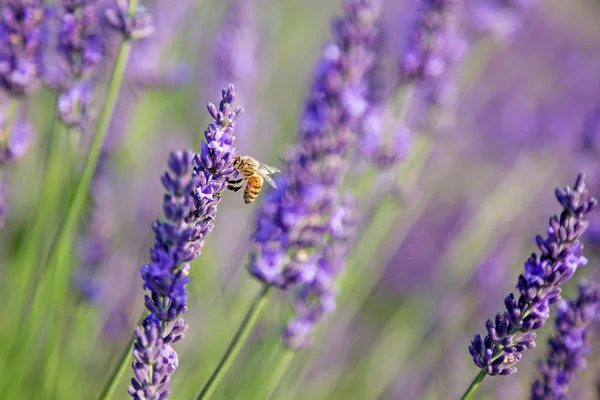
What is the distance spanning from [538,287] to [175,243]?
2.91ft

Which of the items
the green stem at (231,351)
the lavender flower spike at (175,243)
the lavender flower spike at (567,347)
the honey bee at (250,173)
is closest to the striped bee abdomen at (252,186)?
the honey bee at (250,173)

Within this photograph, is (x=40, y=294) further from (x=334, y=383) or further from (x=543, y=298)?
(x=334, y=383)

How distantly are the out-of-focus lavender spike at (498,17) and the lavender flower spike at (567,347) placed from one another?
2027 millimetres

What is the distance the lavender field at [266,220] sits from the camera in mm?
1620

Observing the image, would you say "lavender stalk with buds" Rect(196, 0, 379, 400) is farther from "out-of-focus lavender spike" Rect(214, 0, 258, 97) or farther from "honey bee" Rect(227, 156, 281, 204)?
"out-of-focus lavender spike" Rect(214, 0, 258, 97)

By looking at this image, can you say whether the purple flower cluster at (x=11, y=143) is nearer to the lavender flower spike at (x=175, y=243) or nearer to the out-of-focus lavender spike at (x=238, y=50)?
the lavender flower spike at (x=175, y=243)

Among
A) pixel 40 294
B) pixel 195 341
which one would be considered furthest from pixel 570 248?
pixel 195 341

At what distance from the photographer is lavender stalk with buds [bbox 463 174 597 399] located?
1.57m

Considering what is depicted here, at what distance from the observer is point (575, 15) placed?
43.4 feet

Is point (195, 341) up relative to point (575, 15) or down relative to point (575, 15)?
down

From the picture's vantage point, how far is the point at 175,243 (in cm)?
143

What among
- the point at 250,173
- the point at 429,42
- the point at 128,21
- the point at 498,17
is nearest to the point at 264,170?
the point at 250,173

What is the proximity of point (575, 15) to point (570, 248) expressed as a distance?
13235mm

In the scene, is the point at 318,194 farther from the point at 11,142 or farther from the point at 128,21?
the point at 11,142
